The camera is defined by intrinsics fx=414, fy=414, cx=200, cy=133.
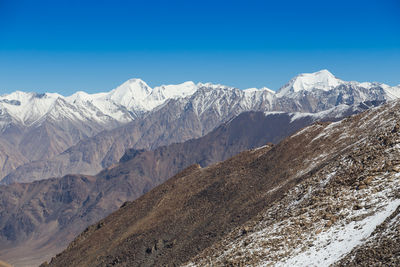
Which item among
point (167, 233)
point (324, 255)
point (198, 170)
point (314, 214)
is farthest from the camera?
point (198, 170)

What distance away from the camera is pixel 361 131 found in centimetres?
7106

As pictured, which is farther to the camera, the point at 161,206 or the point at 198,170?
the point at 198,170

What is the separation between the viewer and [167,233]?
74.3 meters

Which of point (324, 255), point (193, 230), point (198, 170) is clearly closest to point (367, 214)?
point (324, 255)

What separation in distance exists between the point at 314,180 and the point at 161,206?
47588 mm

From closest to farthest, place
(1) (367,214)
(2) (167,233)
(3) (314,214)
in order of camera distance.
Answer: (1) (367,214)
(3) (314,214)
(2) (167,233)

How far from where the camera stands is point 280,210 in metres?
44.2

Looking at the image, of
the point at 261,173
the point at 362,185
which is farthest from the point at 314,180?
the point at 261,173

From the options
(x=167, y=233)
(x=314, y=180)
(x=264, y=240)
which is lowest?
(x=167, y=233)

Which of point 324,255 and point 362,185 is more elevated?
point 362,185

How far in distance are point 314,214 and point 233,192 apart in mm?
42574

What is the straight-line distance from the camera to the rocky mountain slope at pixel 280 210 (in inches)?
1205

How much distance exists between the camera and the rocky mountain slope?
1205 inches

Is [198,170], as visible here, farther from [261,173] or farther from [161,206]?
[261,173]
